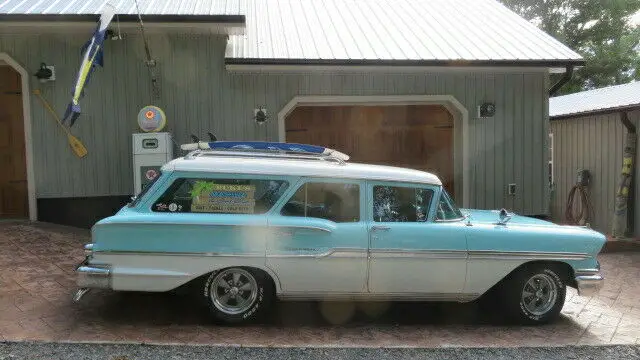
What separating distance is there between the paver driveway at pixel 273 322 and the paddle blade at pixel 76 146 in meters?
2.33

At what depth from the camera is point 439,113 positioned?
9.29 meters

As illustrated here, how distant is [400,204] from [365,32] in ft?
18.6

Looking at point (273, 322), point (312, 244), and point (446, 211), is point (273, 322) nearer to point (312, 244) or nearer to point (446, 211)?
point (312, 244)

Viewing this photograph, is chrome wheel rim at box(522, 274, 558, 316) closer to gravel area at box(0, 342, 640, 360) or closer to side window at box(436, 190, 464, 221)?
gravel area at box(0, 342, 640, 360)

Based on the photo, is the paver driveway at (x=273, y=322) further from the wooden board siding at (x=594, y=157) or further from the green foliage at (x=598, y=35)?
the green foliage at (x=598, y=35)

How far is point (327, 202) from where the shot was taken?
4691mm

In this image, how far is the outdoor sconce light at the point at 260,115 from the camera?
327 inches

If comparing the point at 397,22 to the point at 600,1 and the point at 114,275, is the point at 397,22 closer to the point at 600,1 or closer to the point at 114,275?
the point at 114,275

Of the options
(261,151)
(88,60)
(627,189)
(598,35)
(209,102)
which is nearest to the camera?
(261,151)

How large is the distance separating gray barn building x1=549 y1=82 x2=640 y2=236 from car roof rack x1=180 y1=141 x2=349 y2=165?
699 centimetres

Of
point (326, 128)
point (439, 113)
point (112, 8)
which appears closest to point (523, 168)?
point (439, 113)

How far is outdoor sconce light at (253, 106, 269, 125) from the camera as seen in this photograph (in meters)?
8.30

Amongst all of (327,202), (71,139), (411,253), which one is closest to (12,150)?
(71,139)

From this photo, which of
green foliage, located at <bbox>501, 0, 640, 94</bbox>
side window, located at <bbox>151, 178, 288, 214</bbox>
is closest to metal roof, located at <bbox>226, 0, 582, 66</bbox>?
side window, located at <bbox>151, 178, 288, 214</bbox>
